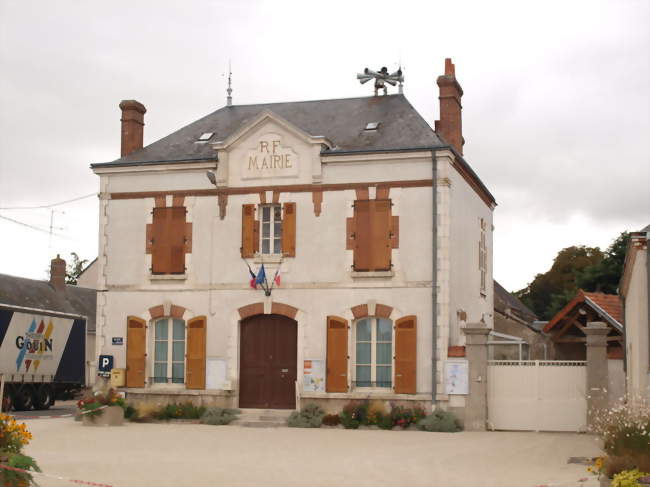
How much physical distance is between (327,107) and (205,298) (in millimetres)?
6023

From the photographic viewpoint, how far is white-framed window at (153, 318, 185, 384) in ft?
81.7

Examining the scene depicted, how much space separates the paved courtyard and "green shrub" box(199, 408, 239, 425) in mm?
687

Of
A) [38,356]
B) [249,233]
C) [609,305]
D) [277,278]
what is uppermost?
[249,233]

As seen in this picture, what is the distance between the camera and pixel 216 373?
961 inches

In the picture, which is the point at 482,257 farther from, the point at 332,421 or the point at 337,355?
the point at 332,421

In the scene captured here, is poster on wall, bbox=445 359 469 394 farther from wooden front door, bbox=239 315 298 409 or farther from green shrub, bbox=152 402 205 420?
→ green shrub, bbox=152 402 205 420

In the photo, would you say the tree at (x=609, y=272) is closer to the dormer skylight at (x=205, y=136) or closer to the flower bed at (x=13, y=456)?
the dormer skylight at (x=205, y=136)

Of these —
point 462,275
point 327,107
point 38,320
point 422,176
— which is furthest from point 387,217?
point 38,320

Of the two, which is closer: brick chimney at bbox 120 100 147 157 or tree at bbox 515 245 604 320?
brick chimney at bbox 120 100 147 157

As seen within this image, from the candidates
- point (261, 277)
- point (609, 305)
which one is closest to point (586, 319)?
point (609, 305)

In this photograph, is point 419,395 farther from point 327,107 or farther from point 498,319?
point 498,319

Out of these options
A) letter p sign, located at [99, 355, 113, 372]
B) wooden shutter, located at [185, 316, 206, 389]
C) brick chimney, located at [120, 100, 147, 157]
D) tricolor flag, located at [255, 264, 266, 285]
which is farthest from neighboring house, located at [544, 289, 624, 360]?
brick chimney, located at [120, 100, 147, 157]

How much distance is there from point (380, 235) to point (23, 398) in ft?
42.2

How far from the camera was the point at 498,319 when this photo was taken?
33.4 meters
